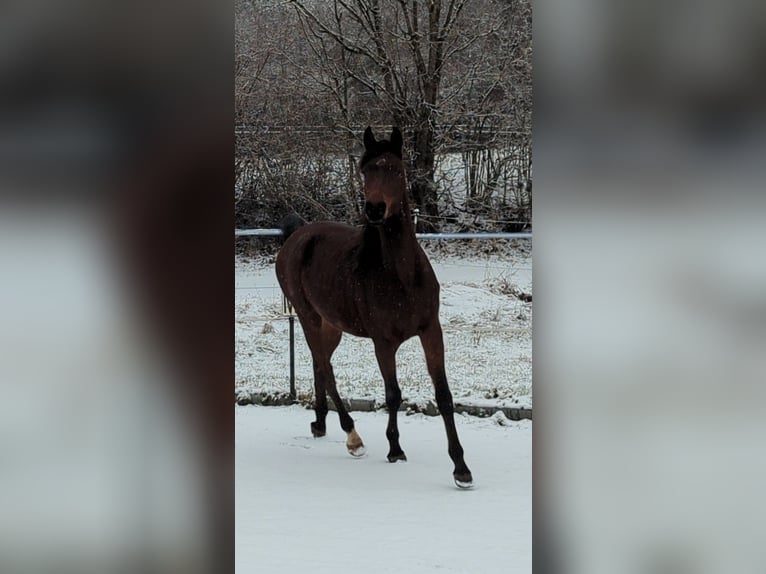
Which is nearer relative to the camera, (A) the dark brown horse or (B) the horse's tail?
(A) the dark brown horse

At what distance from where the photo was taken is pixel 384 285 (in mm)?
3867

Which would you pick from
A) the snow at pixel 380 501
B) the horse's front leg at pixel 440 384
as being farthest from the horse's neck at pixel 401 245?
the snow at pixel 380 501

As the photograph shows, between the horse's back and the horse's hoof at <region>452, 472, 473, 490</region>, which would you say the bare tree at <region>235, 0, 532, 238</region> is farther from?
the horse's hoof at <region>452, 472, 473, 490</region>

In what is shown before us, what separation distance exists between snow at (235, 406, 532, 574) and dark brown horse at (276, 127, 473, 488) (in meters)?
0.18

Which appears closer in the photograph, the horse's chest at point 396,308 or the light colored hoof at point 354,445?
the horse's chest at point 396,308

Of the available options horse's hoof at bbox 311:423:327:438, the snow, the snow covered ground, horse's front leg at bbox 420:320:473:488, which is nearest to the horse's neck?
horse's front leg at bbox 420:320:473:488

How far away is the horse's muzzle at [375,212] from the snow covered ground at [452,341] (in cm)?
180

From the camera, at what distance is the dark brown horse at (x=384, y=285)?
3.76 metres

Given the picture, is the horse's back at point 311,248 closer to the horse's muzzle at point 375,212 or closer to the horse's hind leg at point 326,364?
the horse's hind leg at point 326,364

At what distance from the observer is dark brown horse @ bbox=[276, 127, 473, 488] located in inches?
148

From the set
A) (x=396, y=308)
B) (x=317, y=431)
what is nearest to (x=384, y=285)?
(x=396, y=308)
